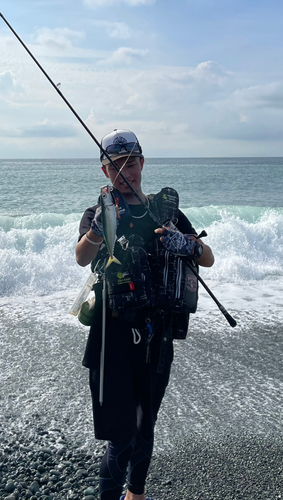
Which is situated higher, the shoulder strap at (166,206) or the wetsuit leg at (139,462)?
the shoulder strap at (166,206)

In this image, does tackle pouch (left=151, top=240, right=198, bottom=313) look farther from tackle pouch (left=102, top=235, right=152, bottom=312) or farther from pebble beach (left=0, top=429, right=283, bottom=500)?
pebble beach (left=0, top=429, right=283, bottom=500)

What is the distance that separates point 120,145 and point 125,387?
1.37 meters

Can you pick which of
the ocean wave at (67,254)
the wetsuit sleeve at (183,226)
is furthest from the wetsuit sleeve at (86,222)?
the ocean wave at (67,254)

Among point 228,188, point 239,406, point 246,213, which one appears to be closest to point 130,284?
point 239,406

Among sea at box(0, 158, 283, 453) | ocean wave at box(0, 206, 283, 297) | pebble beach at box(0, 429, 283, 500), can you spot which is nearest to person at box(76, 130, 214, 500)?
pebble beach at box(0, 429, 283, 500)

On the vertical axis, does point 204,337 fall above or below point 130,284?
below

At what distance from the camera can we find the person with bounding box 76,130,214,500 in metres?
2.36

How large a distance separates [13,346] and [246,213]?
13267mm

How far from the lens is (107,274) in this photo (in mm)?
2455

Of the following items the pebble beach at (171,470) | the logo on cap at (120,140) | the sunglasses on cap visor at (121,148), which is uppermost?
the logo on cap at (120,140)

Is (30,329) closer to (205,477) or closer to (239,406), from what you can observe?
(239,406)

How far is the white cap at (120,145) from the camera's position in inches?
99.9

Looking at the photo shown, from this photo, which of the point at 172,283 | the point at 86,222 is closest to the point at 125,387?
the point at 172,283

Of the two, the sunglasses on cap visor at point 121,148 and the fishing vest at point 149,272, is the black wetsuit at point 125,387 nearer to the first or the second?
the fishing vest at point 149,272
